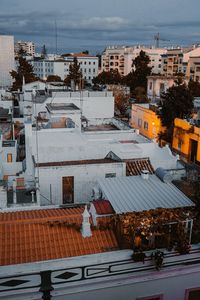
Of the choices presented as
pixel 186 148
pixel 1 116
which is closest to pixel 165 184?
pixel 186 148

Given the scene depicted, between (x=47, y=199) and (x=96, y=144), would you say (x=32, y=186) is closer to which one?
(x=47, y=199)

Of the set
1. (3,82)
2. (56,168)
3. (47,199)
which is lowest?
(47,199)

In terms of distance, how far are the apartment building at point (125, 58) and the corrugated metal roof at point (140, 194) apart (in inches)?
3766

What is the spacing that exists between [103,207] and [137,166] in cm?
653

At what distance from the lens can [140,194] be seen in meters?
12.4

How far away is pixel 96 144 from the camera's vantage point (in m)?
18.3

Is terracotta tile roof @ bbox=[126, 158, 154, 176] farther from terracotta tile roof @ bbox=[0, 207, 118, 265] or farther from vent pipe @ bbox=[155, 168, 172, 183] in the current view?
terracotta tile roof @ bbox=[0, 207, 118, 265]

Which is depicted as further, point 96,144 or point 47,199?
point 96,144

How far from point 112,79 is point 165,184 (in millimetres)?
61722

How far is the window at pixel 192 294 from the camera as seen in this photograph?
9.66 metres

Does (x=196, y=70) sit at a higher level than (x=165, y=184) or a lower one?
higher

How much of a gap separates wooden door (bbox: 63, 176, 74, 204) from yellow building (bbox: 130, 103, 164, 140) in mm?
21105

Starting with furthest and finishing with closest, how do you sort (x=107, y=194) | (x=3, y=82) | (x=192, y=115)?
(x=3, y=82), (x=192, y=115), (x=107, y=194)

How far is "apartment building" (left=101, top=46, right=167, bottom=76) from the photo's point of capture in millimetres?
107812
